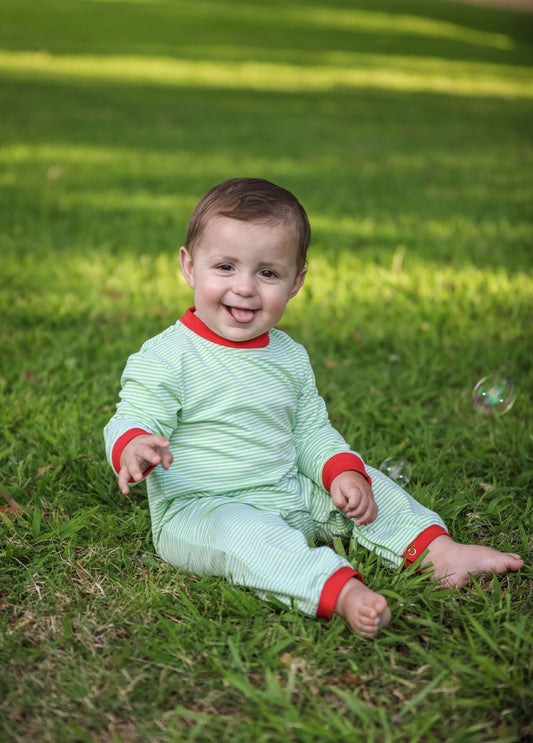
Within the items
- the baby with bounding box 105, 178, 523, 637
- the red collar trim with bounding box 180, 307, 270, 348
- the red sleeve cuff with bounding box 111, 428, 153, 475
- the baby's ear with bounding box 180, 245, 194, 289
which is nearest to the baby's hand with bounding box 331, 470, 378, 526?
the baby with bounding box 105, 178, 523, 637

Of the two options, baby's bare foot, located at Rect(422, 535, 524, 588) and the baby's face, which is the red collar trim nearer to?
the baby's face

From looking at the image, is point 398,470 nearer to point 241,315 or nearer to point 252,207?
point 241,315

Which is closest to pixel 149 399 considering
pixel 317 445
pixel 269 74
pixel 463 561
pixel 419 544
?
pixel 317 445

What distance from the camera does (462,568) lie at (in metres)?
2.22

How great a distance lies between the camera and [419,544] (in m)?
2.29

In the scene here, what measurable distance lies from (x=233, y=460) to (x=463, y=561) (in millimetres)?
693

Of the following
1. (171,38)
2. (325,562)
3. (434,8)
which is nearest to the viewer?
(325,562)

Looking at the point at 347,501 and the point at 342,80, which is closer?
the point at 347,501

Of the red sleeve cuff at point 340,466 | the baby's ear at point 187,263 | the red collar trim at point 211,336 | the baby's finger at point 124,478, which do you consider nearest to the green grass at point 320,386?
the red sleeve cuff at point 340,466

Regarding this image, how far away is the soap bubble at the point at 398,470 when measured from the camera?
2.75 metres

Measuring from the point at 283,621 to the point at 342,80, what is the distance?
15.1m

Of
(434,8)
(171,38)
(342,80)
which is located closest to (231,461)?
(342,80)

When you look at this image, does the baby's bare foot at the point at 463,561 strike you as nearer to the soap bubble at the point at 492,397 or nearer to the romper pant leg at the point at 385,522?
the romper pant leg at the point at 385,522

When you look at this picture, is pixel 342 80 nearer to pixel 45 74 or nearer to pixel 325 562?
pixel 45 74
